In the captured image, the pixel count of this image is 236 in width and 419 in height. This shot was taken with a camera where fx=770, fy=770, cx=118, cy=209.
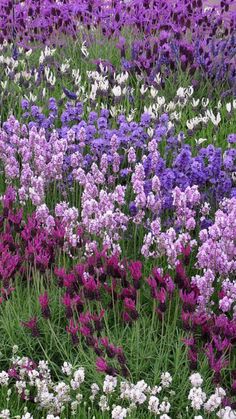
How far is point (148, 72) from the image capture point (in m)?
6.16

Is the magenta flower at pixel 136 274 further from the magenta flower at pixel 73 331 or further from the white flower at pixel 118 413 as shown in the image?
the white flower at pixel 118 413

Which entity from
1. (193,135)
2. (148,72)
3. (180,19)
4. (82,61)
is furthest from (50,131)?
(180,19)

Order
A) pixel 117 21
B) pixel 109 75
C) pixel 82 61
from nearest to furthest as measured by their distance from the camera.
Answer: pixel 109 75 → pixel 82 61 → pixel 117 21

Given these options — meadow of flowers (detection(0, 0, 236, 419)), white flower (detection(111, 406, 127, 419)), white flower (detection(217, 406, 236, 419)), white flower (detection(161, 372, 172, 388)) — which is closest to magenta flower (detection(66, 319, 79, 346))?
meadow of flowers (detection(0, 0, 236, 419))

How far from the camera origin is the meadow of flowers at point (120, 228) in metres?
3.01

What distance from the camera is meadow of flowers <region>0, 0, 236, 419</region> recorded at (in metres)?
3.01

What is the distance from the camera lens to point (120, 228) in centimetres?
401

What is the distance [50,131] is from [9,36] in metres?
2.15

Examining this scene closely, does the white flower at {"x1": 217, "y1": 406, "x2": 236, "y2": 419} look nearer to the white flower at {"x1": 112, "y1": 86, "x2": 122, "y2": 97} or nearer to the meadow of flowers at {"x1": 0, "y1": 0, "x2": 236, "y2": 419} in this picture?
the meadow of flowers at {"x1": 0, "y1": 0, "x2": 236, "y2": 419}

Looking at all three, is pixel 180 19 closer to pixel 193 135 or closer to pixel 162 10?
pixel 162 10

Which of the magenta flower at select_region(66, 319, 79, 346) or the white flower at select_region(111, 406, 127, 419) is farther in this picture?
the magenta flower at select_region(66, 319, 79, 346)

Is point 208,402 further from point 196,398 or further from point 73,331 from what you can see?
point 73,331

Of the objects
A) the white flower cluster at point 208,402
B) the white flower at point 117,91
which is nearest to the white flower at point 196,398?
the white flower cluster at point 208,402

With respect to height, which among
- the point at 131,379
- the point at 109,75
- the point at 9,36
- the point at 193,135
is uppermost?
the point at 9,36
